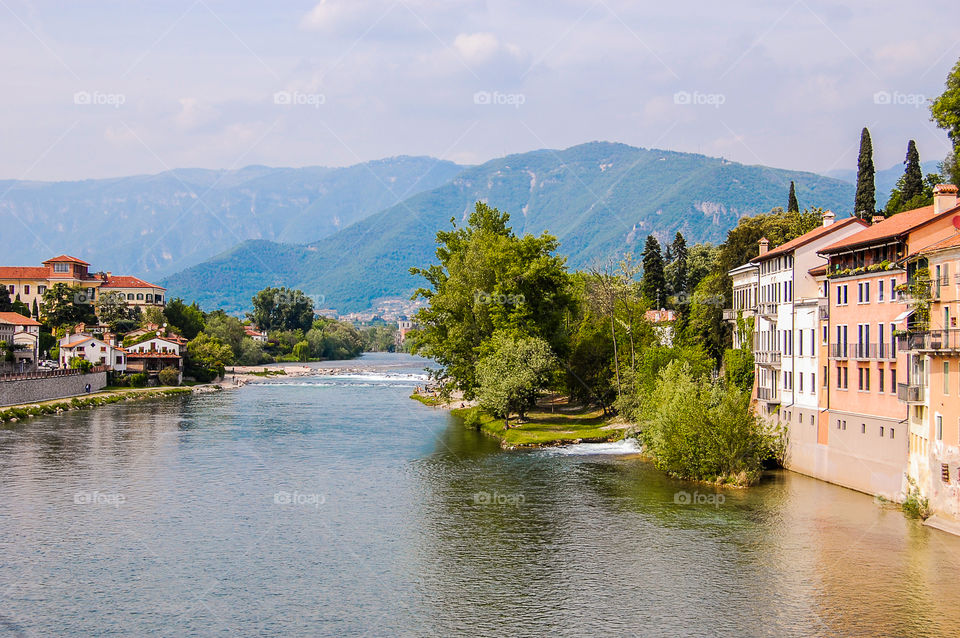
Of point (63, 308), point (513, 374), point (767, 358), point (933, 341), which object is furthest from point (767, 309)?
point (63, 308)

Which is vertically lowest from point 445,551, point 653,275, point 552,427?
point 445,551

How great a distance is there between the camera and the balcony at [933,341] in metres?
40.6

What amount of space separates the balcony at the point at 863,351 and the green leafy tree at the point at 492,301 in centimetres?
3845

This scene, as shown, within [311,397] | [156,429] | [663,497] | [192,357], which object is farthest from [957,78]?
[192,357]

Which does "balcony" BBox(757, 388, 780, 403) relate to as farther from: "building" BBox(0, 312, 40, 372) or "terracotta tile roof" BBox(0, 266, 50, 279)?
"terracotta tile roof" BBox(0, 266, 50, 279)

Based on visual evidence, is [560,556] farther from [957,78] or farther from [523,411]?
[957,78]

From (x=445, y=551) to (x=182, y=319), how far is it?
146792 millimetres

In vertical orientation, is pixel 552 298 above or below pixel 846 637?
above

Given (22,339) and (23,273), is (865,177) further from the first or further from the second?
(23,273)

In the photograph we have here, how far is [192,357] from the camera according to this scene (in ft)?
527

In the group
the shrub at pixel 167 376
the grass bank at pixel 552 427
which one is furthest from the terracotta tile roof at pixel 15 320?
the grass bank at pixel 552 427

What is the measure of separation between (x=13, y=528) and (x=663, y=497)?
36.2 metres

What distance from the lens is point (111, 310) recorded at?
547 ft

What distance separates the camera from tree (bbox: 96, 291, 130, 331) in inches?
6521
